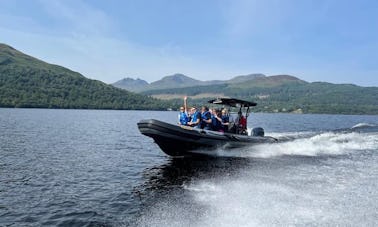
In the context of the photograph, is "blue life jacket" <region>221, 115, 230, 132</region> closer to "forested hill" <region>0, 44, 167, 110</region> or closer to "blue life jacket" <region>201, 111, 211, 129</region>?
"blue life jacket" <region>201, 111, 211, 129</region>

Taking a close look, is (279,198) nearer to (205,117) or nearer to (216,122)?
(205,117)

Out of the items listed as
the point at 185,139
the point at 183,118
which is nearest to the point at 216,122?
the point at 183,118

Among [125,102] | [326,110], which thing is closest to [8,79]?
[125,102]

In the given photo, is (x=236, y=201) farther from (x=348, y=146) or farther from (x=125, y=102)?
(x=125, y=102)

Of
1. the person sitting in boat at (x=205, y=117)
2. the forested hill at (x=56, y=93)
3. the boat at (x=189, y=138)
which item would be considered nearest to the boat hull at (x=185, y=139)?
the boat at (x=189, y=138)

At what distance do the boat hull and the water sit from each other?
53 cm

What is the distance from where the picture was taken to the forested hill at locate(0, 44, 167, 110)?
13651cm

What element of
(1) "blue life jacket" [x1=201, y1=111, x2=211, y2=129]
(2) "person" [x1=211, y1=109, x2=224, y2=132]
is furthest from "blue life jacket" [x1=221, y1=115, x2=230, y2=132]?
(1) "blue life jacket" [x1=201, y1=111, x2=211, y2=129]

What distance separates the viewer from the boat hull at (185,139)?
16.5 metres

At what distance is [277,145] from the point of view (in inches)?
837

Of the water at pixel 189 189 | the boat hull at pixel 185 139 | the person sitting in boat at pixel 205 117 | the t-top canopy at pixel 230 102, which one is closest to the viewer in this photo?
the water at pixel 189 189

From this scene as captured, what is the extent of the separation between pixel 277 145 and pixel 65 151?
1288 cm

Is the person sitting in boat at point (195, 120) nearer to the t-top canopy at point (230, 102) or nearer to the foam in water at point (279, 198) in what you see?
the t-top canopy at point (230, 102)

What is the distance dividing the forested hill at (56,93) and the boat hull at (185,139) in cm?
11999
